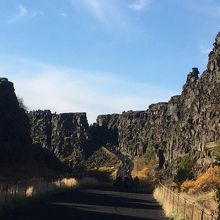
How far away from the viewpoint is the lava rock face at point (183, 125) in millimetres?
101675

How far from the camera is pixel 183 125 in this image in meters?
127

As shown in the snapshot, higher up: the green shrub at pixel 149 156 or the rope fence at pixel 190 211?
the green shrub at pixel 149 156

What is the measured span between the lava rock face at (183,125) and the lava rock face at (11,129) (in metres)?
28.7

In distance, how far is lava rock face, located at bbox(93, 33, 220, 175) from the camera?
10168cm

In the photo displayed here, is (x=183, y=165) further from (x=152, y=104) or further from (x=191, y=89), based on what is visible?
(x=152, y=104)

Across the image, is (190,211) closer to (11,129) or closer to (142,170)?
(11,129)

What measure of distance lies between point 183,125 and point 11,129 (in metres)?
46.3

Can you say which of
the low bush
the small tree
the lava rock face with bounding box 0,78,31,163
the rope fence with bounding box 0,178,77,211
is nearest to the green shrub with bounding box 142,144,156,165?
the lava rock face with bounding box 0,78,31,163

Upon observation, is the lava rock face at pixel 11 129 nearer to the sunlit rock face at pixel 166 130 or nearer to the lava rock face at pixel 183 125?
the sunlit rock face at pixel 166 130

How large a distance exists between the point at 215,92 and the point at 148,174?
1335 inches

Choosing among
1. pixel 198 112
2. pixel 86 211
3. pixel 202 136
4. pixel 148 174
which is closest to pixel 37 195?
pixel 86 211

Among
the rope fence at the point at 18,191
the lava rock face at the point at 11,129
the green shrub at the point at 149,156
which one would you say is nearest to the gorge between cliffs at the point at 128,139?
the lava rock face at the point at 11,129

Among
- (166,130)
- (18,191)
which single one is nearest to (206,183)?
(18,191)

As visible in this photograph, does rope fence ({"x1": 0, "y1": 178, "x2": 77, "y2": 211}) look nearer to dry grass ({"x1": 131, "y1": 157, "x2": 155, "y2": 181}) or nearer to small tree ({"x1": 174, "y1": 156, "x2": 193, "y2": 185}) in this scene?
small tree ({"x1": 174, "y1": 156, "x2": 193, "y2": 185})
